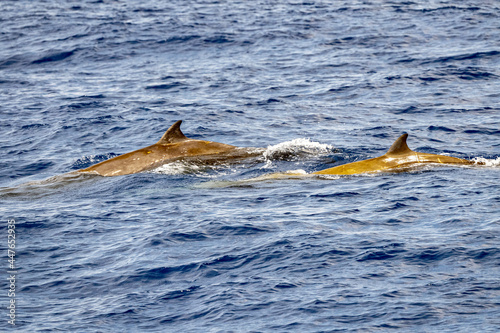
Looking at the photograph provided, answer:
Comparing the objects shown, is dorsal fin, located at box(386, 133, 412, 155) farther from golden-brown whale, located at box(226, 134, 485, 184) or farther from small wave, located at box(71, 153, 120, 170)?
small wave, located at box(71, 153, 120, 170)

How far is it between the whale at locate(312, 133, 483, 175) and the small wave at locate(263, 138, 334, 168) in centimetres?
171


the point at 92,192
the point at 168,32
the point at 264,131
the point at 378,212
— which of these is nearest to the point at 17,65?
the point at 168,32

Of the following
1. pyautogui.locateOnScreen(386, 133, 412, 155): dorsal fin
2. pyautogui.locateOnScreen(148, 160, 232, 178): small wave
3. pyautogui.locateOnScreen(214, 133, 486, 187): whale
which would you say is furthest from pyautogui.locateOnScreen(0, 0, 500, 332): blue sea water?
pyautogui.locateOnScreen(386, 133, 412, 155): dorsal fin

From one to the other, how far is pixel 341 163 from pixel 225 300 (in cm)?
864

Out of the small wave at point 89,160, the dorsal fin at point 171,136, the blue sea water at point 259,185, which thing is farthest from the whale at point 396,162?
the small wave at point 89,160

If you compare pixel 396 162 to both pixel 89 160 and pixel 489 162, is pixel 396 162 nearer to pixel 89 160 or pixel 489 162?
pixel 489 162

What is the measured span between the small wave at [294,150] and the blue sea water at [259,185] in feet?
0.27

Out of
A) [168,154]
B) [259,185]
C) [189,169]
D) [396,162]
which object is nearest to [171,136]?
[168,154]

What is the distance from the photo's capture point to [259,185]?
647 inches

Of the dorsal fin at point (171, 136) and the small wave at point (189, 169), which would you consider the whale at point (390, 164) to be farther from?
the dorsal fin at point (171, 136)

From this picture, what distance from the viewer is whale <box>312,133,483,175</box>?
663 inches

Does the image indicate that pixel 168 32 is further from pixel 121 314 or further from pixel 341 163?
pixel 121 314

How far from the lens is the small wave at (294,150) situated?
738 inches

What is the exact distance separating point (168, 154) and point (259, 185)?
2.99m
